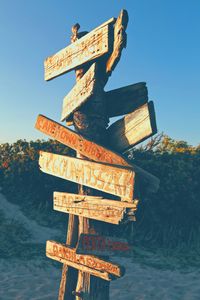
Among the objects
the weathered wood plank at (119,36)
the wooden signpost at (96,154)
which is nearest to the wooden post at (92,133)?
the wooden signpost at (96,154)

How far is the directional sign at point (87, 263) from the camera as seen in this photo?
3.21 meters

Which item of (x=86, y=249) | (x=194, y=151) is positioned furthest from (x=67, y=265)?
(x=194, y=151)

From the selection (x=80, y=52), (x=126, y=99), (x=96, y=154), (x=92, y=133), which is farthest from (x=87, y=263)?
(x=80, y=52)

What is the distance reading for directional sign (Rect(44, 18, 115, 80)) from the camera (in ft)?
10.5

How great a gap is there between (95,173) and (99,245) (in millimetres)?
782

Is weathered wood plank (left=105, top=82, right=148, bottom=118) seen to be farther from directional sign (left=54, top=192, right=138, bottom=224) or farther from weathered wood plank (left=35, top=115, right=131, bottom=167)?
directional sign (left=54, top=192, right=138, bottom=224)

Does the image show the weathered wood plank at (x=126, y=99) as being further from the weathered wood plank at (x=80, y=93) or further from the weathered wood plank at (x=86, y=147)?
the weathered wood plank at (x=86, y=147)

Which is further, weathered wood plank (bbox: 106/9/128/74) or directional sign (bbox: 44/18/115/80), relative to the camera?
directional sign (bbox: 44/18/115/80)

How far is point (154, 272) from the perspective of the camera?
28.1ft

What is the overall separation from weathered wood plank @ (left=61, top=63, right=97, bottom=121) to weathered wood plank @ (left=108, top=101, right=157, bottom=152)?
43cm

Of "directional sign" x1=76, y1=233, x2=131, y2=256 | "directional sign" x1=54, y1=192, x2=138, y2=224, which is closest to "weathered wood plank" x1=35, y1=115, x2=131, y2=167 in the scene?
"directional sign" x1=54, y1=192, x2=138, y2=224

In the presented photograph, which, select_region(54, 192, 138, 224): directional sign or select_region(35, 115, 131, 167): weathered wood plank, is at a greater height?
select_region(35, 115, 131, 167): weathered wood plank

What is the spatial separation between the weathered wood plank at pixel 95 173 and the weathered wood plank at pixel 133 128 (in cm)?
37

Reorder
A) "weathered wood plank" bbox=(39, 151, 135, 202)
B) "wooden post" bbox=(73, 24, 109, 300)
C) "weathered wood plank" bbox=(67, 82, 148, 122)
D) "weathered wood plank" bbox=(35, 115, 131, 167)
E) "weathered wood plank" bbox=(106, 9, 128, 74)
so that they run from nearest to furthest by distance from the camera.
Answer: "weathered wood plank" bbox=(39, 151, 135, 202) → "weathered wood plank" bbox=(106, 9, 128, 74) → "weathered wood plank" bbox=(35, 115, 131, 167) → "weathered wood plank" bbox=(67, 82, 148, 122) → "wooden post" bbox=(73, 24, 109, 300)
